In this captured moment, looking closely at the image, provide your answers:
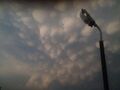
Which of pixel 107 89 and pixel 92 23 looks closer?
pixel 107 89

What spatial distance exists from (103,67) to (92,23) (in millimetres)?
1378

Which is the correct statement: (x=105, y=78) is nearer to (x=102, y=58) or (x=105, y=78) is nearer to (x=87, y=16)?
(x=102, y=58)

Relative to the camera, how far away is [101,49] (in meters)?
5.97

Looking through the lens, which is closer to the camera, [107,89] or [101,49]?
[107,89]

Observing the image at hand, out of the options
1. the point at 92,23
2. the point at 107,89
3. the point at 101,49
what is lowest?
the point at 107,89

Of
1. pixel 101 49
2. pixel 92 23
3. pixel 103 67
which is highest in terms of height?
pixel 92 23

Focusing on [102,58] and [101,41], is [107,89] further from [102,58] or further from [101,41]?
[101,41]

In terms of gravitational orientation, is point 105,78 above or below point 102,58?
below

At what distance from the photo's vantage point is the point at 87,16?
621cm

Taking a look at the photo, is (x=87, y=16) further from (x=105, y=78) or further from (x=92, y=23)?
(x=105, y=78)

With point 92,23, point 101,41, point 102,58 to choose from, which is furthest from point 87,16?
point 102,58

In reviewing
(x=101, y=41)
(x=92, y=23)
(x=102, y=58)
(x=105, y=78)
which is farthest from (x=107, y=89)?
(x=92, y=23)

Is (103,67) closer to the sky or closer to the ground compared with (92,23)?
closer to the ground

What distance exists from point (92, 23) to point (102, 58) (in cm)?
112
